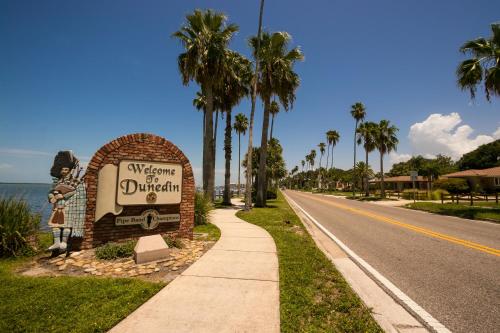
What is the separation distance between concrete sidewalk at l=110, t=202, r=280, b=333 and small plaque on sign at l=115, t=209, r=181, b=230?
2.32 metres

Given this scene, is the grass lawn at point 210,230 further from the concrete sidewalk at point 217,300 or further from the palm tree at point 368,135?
the palm tree at point 368,135

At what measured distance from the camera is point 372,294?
4.35 metres

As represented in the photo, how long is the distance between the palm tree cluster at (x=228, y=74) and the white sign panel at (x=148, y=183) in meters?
7.55

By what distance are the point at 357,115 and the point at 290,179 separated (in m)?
149

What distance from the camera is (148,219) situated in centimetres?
749

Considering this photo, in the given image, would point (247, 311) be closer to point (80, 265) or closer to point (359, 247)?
point (80, 265)

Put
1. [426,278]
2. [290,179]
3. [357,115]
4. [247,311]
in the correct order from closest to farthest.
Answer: [247,311], [426,278], [357,115], [290,179]

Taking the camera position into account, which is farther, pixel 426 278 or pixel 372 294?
pixel 426 278

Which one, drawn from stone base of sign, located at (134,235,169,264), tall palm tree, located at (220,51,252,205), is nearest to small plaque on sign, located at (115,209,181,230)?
stone base of sign, located at (134,235,169,264)

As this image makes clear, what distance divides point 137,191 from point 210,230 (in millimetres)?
3428

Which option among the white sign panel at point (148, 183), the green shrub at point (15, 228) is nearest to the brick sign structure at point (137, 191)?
the white sign panel at point (148, 183)

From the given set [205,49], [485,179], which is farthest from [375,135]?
[205,49]

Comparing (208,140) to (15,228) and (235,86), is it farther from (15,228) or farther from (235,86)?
(15,228)

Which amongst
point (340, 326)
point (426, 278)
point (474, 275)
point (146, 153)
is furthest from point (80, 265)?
point (474, 275)
